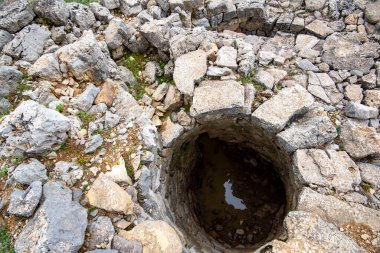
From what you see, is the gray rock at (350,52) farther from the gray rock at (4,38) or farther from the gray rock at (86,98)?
the gray rock at (4,38)

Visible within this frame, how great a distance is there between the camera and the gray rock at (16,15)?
5246 millimetres

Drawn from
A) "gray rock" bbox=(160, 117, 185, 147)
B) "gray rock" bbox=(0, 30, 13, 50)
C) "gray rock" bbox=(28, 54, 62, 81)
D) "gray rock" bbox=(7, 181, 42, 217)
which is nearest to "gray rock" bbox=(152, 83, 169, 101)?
"gray rock" bbox=(160, 117, 185, 147)

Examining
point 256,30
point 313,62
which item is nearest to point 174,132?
point 313,62

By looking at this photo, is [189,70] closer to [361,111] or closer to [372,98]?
[361,111]

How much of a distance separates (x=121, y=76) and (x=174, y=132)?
1.47m

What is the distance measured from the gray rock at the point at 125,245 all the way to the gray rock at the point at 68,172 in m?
1.06

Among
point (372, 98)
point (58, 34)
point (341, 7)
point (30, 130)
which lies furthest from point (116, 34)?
point (341, 7)

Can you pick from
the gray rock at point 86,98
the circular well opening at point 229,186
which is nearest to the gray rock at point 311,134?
the circular well opening at point 229,186

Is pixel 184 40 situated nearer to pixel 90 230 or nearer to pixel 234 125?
pixel 234 125

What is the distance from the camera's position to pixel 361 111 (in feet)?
16.3

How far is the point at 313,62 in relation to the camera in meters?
5.84

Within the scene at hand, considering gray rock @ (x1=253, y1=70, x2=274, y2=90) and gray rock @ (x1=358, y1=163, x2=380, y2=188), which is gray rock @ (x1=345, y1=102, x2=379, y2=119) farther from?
gray rock @ (x1=253, y1=70, x2=274, y2=90)

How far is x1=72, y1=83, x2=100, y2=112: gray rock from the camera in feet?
15.5

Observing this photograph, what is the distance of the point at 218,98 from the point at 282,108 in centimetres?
115
